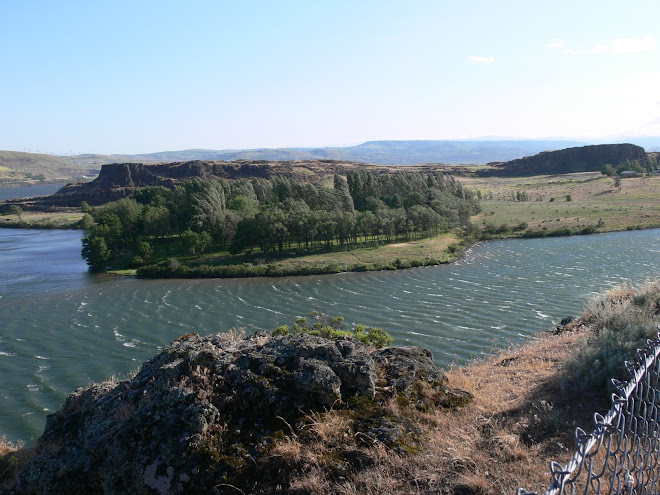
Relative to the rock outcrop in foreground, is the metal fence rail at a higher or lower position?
higher

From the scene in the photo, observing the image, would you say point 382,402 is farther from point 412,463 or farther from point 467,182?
point 467,182

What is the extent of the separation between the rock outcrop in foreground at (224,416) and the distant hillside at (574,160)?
150731 millimetres

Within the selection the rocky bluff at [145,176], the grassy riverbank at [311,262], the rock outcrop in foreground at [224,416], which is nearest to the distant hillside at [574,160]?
the rocky bluff at [145,176]

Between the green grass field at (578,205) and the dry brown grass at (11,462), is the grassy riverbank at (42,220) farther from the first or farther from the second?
the dry brown grass at (11,462)

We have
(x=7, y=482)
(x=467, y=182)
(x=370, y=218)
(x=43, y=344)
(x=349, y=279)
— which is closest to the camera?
(x=7, y=482)

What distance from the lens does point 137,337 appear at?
3002cm

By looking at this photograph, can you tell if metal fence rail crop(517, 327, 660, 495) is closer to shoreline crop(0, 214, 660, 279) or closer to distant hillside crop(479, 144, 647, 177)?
shoreline crop(0, 214, 660, 279)

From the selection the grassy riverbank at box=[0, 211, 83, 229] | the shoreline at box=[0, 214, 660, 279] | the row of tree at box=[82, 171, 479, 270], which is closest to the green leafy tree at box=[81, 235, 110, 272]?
the row of tree at box=[82, 171, 479, 270]

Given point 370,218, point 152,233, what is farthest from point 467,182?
point 152,233

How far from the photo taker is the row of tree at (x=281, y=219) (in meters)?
55.7

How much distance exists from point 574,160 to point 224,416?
159329mm

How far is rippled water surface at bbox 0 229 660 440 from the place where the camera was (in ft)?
82.4

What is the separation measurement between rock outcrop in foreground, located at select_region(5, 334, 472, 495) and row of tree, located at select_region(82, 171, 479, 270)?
46316 millimetres

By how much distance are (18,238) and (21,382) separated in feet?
255
